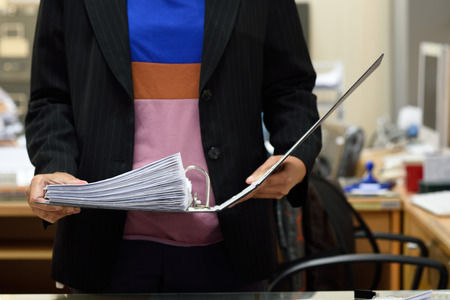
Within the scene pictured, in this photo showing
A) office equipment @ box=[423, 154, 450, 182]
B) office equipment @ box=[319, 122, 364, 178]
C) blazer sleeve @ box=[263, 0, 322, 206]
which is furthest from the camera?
office equipment @ box=[319, 122, 364, 178]

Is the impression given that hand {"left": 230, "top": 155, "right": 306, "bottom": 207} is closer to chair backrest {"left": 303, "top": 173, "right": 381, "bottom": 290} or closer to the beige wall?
chair backrest {"left": 303, "top": 173, "right": 381, "bottom": 290}

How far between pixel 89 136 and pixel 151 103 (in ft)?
0.40

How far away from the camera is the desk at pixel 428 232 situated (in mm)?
2203

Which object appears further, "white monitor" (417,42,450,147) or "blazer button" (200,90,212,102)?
"white monitor" (417,42,450,147)

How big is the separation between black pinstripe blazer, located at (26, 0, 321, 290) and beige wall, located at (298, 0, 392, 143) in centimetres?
555

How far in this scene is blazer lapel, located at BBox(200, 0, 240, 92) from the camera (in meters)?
1.21

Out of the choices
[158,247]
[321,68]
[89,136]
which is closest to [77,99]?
[89,136]

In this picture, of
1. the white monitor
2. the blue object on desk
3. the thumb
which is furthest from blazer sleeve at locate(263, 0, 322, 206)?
the white monitor

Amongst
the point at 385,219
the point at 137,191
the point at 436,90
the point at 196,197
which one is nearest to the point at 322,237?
the point at 385,219

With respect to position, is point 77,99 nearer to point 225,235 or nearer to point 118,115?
point 118,115

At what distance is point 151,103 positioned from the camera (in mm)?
1224

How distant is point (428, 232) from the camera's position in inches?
95.0

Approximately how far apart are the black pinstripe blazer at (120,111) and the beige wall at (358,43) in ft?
18.2

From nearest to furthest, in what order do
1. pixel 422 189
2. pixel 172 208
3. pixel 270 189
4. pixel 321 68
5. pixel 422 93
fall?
pixel 172 208
pixel 270 189
pixel 422 189
pixel 422 93
pixel 321 68
